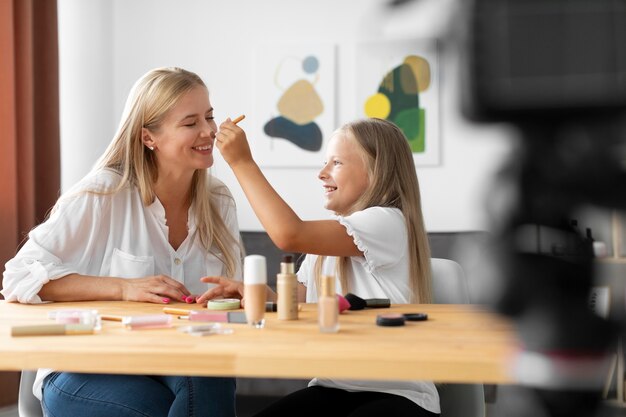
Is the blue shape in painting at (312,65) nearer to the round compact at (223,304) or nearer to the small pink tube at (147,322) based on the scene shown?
the round compact at (223,304)

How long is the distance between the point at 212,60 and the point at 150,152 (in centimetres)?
261

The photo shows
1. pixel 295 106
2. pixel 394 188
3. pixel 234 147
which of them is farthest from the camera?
pixel 295 106

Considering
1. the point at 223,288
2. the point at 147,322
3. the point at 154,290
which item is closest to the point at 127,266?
the point at 154,290

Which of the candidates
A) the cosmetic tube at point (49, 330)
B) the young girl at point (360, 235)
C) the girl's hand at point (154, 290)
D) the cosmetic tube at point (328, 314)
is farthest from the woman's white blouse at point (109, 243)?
the cosmetic tube at point (328, 314)

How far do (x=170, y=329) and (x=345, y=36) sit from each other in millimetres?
3415

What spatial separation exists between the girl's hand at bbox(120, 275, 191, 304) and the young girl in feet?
0.28

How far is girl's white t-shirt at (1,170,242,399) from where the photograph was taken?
184cm

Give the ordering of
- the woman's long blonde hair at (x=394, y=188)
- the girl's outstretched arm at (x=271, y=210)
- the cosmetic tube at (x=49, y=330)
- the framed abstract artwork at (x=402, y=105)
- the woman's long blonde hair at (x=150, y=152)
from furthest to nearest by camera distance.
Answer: the framed abstract artwork at (x=402, y=105)
the woman's long blonde hair at (x=150, y=152)
the woman's long blonde hair at (x=394, y=188)
the girl's outstretched arm at (x=271, y=210)
the cosmetic tube at (x=49, y=330)

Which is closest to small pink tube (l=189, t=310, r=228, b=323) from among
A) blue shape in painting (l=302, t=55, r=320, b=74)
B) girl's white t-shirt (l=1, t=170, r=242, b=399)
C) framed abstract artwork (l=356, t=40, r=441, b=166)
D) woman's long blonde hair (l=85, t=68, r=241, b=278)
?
girl's white t-shirt (l=1, t=170, r=242, b=399)

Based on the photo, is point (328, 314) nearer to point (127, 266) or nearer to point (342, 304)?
point (342, 304)

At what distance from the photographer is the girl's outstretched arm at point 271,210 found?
1.55 m

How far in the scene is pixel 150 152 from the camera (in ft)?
7.10

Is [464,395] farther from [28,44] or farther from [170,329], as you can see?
[28,44]

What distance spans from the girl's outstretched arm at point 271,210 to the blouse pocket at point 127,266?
540 millimetres
